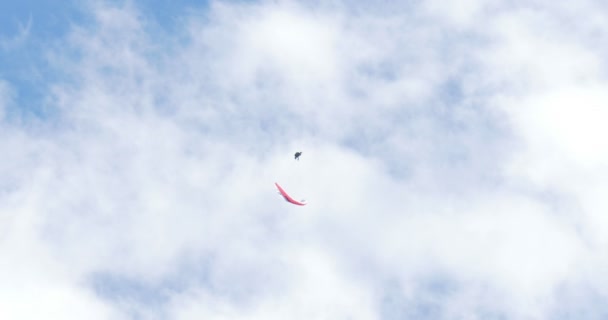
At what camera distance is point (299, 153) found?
225ft

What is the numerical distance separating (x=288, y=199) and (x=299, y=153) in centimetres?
1776

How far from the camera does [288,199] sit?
54.6 meters

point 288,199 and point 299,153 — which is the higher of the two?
point 299,153

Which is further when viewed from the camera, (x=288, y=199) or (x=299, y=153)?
(x=299, y=153)
